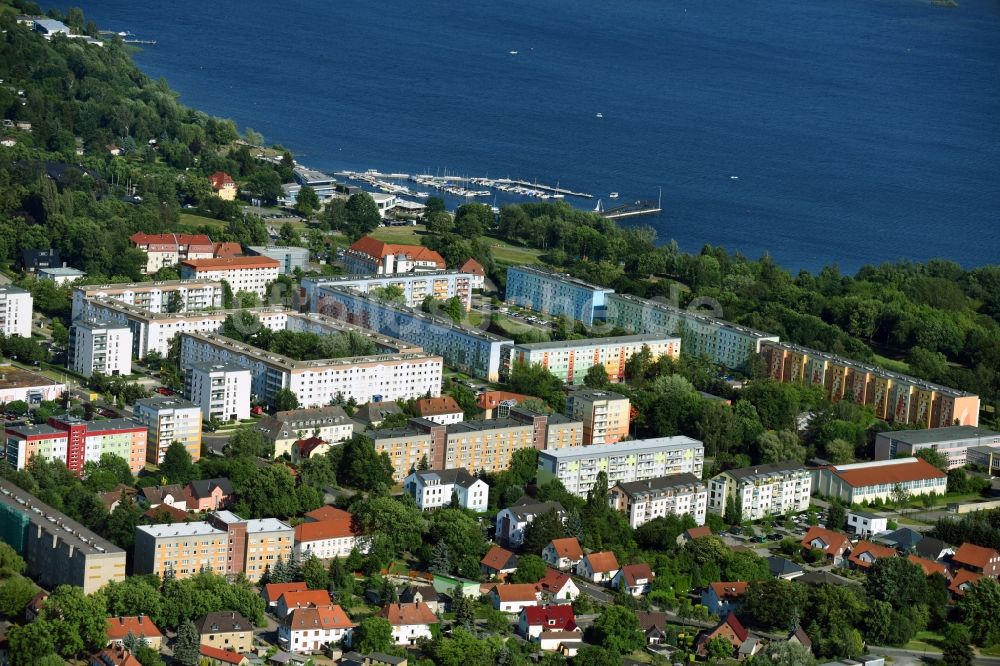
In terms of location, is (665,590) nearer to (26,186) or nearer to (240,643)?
(240,643)

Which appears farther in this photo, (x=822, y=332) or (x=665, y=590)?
(x=822, y=332)

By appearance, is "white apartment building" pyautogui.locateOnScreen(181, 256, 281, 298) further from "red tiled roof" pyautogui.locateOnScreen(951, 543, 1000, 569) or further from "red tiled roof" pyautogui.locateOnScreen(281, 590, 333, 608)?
"red tiled roof" pyautogui.locateOnScreen(951, 543, 1000, 569)

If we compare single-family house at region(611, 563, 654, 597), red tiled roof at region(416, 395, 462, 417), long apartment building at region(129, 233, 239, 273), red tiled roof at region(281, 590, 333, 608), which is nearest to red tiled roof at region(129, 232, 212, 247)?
long apartment building at region(129, 233, 239, 273)

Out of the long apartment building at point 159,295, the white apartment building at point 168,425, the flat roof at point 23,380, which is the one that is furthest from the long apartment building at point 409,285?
the white apartment building at point 168,425

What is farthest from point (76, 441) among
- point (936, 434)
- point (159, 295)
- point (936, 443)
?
point (936, 434)

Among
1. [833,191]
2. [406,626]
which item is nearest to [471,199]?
[833,191]

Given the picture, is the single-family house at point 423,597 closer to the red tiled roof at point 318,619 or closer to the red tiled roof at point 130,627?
the red tiled roof at point 318,619
